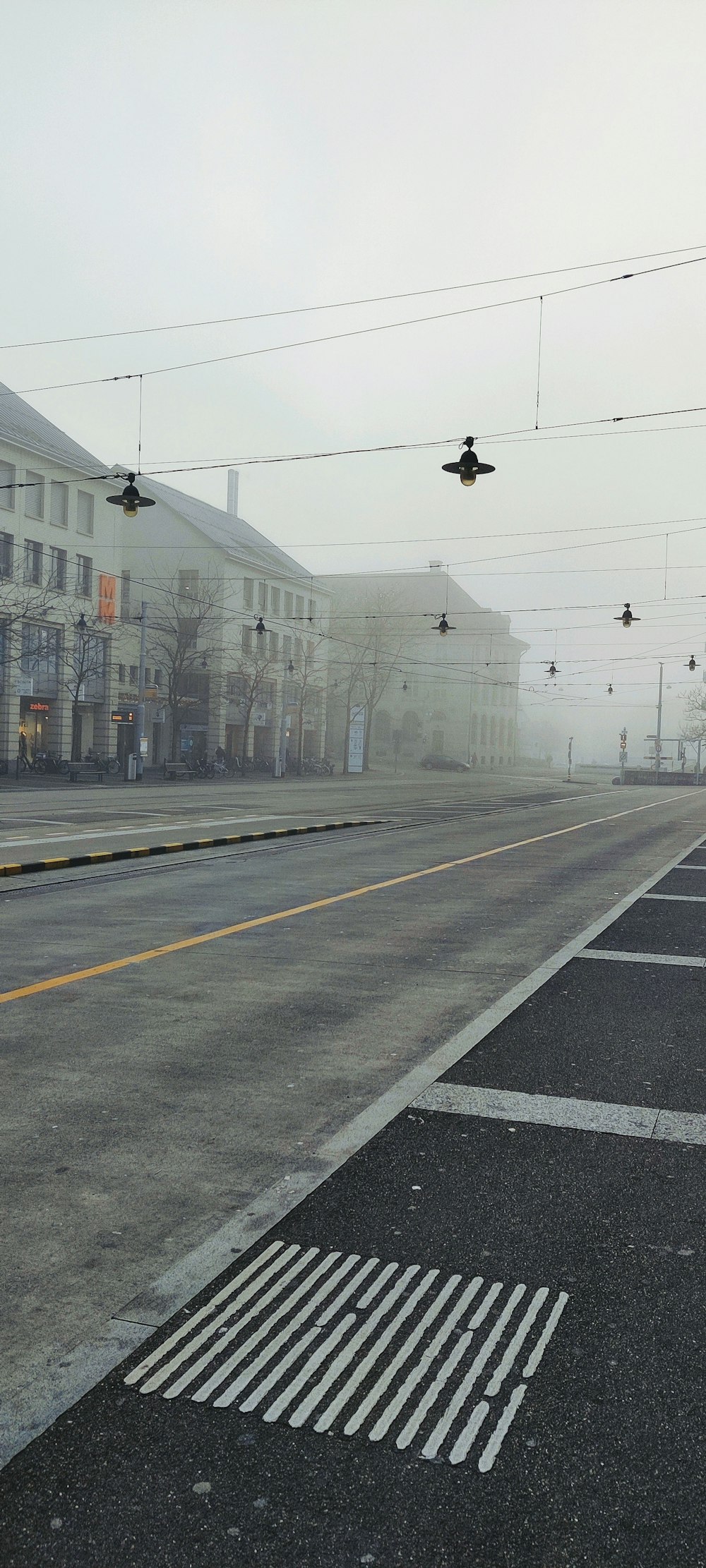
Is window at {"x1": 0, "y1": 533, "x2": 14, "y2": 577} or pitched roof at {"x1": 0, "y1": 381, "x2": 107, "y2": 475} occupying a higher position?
pitched roof at {"x1": 0, "y1": 381, "x2": 107, "y2": 475}

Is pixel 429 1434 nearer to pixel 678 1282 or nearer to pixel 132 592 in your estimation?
pixel 678 1282

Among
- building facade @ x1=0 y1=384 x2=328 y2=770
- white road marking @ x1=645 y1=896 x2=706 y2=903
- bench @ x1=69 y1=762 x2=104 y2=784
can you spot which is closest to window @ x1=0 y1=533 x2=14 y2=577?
building facade @ x1=0 y1=384 x2=328 y2=770

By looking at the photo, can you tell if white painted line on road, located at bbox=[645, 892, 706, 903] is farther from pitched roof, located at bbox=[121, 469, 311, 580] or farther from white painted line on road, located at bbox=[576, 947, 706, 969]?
pitched roof, located at bbox=[121, 469, 311, 580]

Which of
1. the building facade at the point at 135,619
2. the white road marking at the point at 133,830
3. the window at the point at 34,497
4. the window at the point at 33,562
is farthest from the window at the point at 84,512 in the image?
the white road marking at the point at 133,830

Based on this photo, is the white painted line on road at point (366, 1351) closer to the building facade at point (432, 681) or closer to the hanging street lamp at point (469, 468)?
the hanging street lamp at point (469, 468)

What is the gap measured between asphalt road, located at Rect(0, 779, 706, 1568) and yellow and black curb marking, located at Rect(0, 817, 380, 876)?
13.3 feet

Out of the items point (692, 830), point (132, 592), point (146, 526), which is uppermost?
point (146, 526)

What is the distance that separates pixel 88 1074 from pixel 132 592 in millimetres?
60877

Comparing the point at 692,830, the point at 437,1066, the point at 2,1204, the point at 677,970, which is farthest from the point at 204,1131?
the point at 692,830

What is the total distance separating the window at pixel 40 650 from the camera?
48.1m

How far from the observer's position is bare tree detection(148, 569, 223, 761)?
61156 millimetres

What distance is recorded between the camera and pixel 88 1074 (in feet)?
17.8

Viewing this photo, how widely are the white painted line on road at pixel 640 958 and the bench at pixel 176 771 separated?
1774 inches

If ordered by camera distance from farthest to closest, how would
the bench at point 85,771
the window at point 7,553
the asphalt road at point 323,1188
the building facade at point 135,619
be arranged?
the building facade at point 135,619, the window at point 7,553, the bench at point 85,771, the asphalt road at point 323,1188
